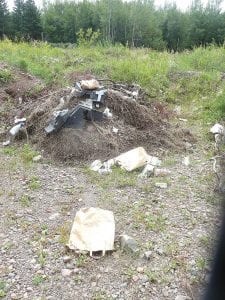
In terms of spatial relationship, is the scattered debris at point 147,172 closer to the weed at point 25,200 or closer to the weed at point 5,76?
the weed at point 25,200

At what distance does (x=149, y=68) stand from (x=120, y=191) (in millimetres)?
4774

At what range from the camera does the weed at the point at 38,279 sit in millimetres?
2623

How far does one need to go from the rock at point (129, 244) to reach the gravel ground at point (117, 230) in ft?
0.15

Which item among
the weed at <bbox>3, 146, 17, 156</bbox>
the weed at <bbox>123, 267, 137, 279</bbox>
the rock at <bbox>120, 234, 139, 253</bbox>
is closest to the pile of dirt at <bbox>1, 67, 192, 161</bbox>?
the weed at <bbox>3, 146, 17, 156</bbox>

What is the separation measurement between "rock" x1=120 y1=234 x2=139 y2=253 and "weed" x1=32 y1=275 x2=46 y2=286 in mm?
652

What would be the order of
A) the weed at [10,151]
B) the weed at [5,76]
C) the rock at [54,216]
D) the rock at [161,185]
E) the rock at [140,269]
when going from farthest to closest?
the weed at [5,76], the weed at [10,151], the rock at [161,185], the rock at [54,216], the rock at [140,269]

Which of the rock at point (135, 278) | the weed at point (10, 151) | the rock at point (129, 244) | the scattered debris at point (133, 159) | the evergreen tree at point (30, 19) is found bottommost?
the rock at point (135, 278)

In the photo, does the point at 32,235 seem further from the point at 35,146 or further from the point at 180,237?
the point at 35,146

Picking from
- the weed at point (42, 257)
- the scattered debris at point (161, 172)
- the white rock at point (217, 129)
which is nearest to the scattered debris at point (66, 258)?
the weed at point (42, 257)

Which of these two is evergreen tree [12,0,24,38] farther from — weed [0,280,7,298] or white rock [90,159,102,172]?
weed [0,280,7,298]

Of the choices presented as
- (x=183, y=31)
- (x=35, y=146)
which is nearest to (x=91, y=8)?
(x=183, y=31)

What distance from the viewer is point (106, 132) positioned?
15.9ft

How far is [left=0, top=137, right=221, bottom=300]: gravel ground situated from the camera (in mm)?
2592

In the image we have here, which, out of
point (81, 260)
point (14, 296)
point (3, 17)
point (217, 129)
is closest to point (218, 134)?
point (217, 129)
